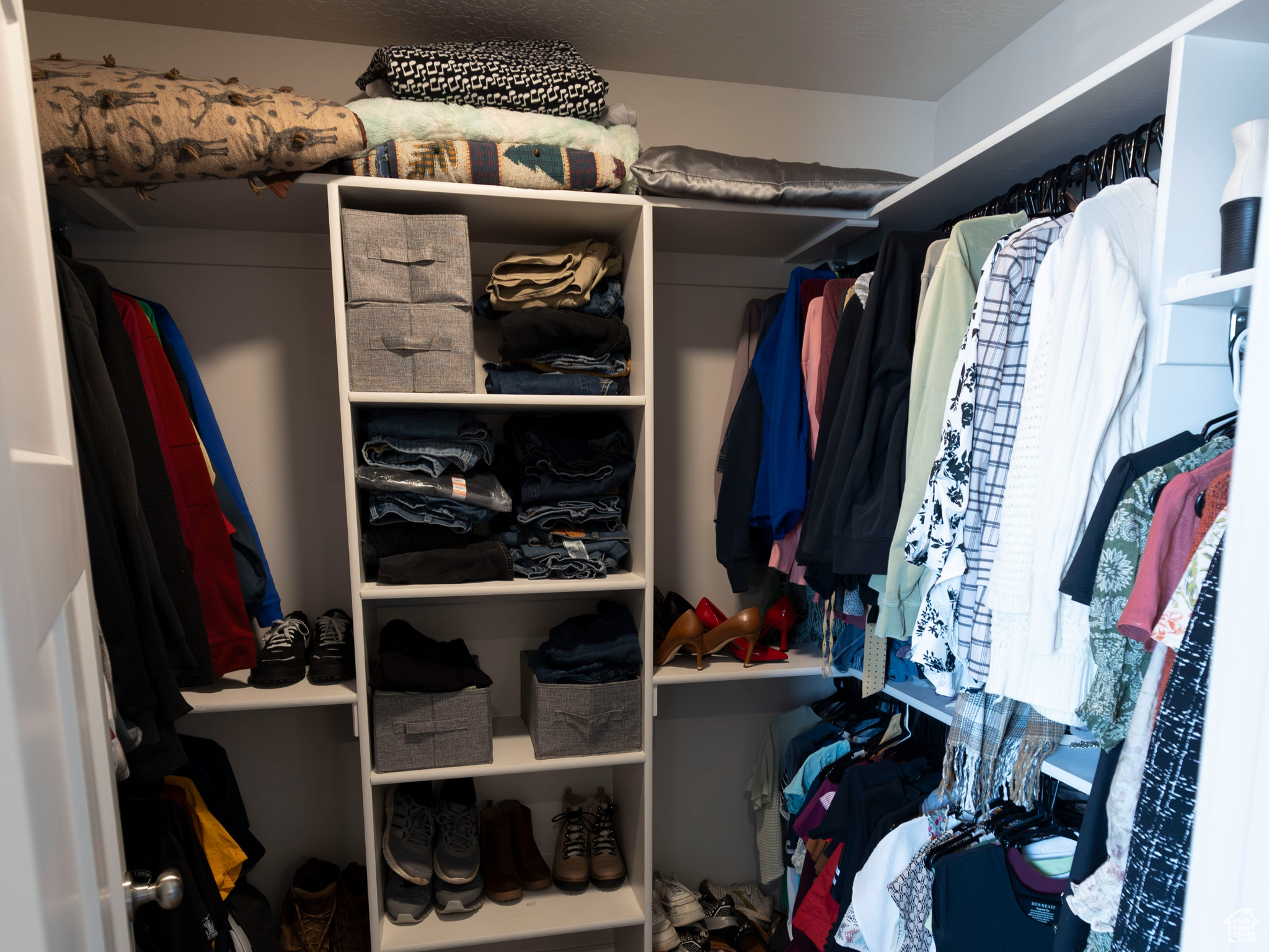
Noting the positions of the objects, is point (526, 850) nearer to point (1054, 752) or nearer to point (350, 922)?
point (350, 922)

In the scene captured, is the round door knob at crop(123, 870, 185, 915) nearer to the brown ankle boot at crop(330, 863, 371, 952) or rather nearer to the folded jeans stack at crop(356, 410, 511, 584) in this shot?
the folded jeans stack at crop(356, 410, 511, 584)

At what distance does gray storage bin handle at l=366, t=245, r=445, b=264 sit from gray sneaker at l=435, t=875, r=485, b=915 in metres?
1.48

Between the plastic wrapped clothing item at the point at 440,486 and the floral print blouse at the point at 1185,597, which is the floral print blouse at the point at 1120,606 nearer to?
the floral print blouse at the point at 1185,597

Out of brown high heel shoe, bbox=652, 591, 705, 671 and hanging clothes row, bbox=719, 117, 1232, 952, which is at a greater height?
hanging clothes row, bbox=719, 117, 1232, 952

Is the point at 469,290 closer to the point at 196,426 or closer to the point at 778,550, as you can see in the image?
the point at 196,426

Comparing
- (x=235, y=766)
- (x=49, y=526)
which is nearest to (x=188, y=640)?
(x=235, y=766)

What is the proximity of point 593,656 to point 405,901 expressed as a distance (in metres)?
0.73

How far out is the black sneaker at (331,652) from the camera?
1668mm

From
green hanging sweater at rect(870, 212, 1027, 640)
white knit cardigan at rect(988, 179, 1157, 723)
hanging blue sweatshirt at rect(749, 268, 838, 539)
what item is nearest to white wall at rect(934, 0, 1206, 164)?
green hanging sweater at rect(870, 212, 1027, 640)

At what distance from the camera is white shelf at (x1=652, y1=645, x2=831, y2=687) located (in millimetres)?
1788

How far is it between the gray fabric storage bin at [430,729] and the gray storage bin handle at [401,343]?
29.9 inches

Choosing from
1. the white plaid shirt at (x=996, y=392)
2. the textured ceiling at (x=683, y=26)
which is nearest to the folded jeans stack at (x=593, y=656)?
the white plaid shirt at (x=996, y=392)

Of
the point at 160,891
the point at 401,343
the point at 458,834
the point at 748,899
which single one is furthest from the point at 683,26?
the point at 748,899

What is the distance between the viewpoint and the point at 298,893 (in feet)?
6.11
